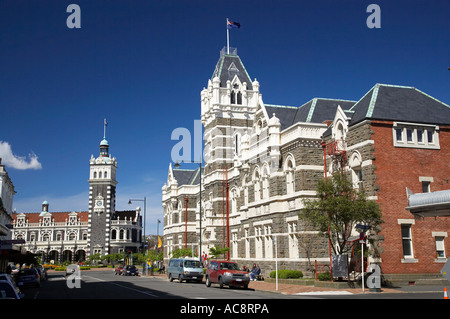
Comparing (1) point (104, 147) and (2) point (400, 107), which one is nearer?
(2) point (400, 107)

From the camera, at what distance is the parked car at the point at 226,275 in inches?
1106

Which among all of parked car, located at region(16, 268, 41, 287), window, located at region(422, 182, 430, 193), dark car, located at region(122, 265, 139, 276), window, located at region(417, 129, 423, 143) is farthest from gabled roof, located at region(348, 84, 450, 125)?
dark car, located at region(122, 265, 139, 276)

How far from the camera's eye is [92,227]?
113875 mm

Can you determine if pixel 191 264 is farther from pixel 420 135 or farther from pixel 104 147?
pixel 104 147

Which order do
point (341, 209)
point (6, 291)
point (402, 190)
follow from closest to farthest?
1. point (6, 291)
2. point (341, 209)
3. point (402, 190)

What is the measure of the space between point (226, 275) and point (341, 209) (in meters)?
7.85

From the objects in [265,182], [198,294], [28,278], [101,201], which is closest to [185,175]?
[265,182]

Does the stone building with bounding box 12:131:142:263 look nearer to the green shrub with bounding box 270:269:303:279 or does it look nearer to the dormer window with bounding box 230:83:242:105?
the dormer window with bounding box 230:83:242:105

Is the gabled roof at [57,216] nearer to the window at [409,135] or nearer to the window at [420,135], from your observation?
the window at [409,135]

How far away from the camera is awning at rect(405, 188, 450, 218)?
59.9ft

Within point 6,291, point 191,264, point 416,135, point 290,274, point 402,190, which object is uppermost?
point 416,135

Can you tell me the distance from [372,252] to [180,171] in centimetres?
4644

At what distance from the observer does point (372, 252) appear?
2784cm
